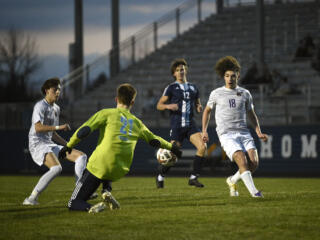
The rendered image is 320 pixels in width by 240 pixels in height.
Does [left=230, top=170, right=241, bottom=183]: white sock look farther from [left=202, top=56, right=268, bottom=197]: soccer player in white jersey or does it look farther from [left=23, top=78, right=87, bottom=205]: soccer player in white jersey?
[left=23, top=78, right=87, bottom=205]: soccer player in white jersey

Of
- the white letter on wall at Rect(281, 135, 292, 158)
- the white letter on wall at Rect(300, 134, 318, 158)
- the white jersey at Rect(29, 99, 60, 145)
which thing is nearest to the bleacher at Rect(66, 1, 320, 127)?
the white letter on wall at Rect(281, 135, 292, 158)

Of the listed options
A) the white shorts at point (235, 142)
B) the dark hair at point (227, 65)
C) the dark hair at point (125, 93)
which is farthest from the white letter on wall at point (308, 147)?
the dark hair at point (125, 93)

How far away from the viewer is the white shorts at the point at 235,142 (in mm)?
9250

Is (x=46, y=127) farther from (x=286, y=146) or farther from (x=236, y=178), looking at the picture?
(x=286, y=146)

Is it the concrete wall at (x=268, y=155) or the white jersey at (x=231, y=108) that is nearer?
the white jersey at (x=231, y=108)

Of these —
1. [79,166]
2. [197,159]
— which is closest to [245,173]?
[79,166]

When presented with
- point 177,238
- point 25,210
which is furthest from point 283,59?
point 177,238

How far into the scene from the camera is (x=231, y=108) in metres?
9.48

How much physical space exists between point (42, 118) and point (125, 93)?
2332 millimetres

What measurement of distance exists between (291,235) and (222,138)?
12.4 ft

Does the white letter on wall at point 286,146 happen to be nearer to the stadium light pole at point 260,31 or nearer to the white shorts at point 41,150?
the stadium light pole at point 260,31

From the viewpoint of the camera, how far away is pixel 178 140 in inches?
485

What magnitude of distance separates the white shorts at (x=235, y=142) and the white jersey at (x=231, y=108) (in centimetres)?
8

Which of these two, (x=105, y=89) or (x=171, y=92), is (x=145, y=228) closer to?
(x=171, y=92)
